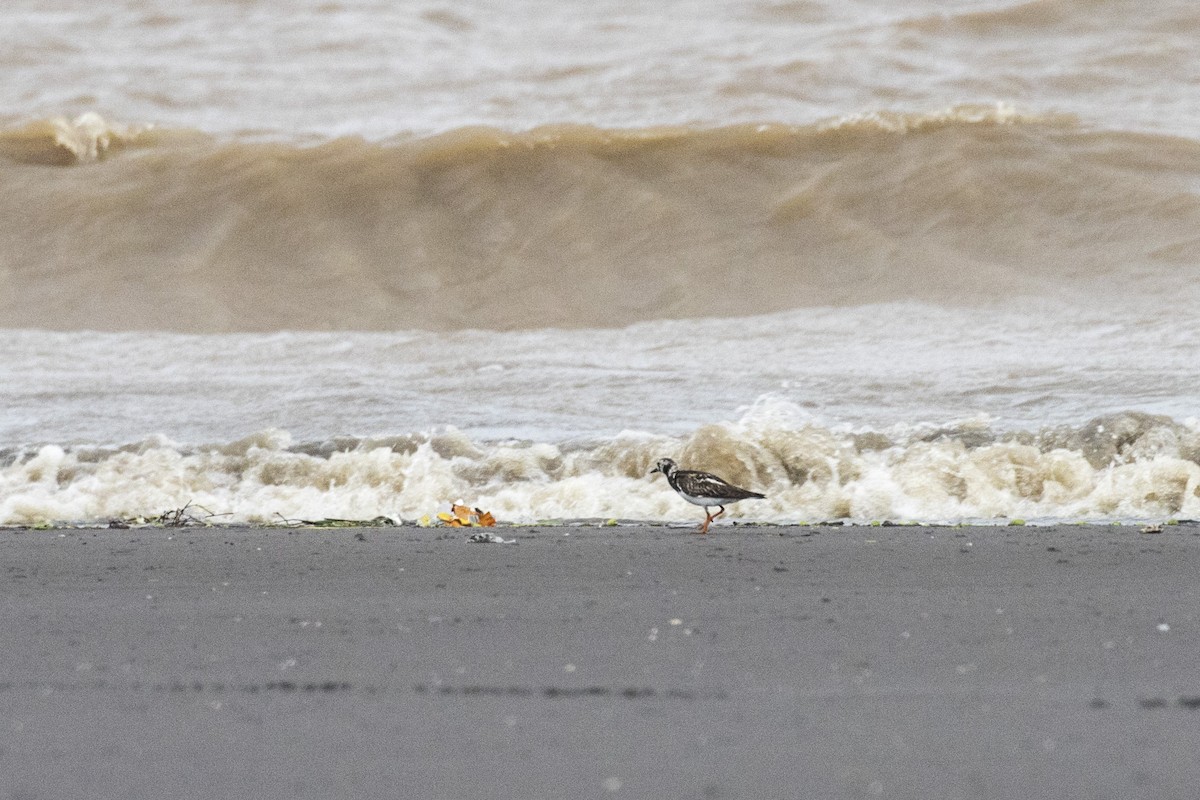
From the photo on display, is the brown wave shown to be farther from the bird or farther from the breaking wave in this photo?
the bird

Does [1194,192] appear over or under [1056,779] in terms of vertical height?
over

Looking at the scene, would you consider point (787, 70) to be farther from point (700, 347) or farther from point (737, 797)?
point (737, 797)

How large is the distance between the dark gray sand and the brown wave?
793 cm

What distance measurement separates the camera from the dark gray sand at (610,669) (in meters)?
2.58

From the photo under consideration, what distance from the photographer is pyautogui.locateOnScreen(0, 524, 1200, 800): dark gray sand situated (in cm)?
258

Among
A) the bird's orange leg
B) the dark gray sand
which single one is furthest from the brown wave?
the dark gray sand

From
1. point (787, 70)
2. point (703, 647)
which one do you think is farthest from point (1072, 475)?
point (787, 70)

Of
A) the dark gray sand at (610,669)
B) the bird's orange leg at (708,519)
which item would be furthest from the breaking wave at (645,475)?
the dark gray sand at (610,669)

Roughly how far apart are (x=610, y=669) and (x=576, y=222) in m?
11.9

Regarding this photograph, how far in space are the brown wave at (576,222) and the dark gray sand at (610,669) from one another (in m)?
7.93

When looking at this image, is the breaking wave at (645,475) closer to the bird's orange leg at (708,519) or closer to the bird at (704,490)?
the bird's orange leg at (708,519)

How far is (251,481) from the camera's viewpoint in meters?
6.66

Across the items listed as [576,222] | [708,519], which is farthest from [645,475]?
[576,222]

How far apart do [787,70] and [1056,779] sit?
15.1m
